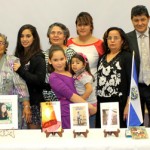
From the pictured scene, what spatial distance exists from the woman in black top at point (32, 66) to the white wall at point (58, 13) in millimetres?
887

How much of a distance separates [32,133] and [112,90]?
2.85ft

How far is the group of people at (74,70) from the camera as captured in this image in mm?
2500

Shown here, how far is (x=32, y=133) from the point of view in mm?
2119

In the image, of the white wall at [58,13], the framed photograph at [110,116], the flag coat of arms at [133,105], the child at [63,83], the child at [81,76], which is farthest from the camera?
the white wall at [58,13]

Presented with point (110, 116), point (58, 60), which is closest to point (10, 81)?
point (58, 60)

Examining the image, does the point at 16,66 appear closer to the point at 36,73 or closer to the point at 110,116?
the point at 36,73

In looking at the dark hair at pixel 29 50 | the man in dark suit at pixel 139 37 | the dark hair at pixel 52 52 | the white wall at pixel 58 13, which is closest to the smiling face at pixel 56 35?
Answer: the dark hair at pixel 29 50

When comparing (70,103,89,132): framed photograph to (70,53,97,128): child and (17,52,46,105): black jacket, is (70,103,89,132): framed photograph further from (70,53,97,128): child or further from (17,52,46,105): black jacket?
(17,52,46,105): black jacket

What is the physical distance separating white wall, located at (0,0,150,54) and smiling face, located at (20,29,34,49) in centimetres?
Answer: 90

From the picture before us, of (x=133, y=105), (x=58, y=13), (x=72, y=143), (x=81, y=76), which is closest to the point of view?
(x=72, y=143)

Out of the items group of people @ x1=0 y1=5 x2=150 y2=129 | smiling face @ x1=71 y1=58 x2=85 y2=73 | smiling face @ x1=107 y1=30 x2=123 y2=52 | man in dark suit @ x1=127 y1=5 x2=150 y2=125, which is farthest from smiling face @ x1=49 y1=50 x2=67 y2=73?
man in dark suit @ x1=127 y1=5 x2=150 y2=125

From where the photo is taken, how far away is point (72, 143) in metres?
1.91

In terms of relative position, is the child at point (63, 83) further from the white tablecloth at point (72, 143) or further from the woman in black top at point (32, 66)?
the white tablecloth at point (72, 143)

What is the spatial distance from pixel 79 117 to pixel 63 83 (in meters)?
0.45
